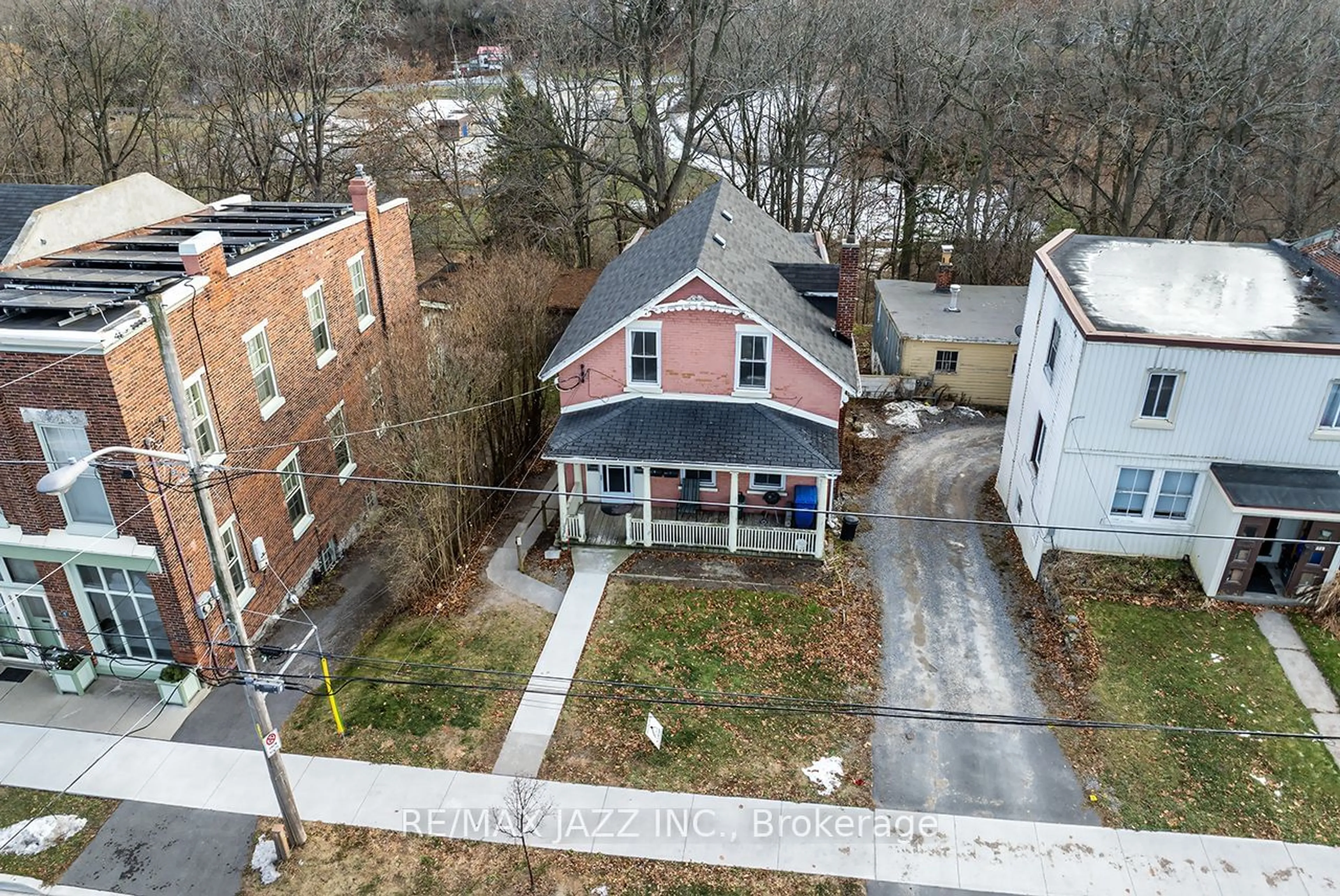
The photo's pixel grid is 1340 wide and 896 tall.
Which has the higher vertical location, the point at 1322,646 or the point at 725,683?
the point at 1322,646

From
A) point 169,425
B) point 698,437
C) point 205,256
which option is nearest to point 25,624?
point 169,425

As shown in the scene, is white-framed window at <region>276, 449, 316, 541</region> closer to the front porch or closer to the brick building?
the brick building

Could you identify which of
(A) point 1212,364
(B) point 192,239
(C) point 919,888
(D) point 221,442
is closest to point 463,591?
(D) point 221,442

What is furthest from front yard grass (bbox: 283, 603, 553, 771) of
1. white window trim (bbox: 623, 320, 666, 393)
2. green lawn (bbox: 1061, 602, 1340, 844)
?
green lawn (bbox: 1061, 602, 1340, 844)

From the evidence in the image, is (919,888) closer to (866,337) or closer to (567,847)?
(567,847)

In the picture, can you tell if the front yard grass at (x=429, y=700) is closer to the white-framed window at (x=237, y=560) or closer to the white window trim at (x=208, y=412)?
the white-framed window at (x=237, y=560)

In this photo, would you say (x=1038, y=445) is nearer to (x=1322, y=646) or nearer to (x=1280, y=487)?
(x=1280, y=487)
